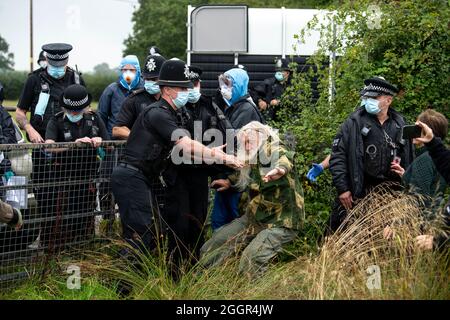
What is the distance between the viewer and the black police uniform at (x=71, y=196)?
7.82 m

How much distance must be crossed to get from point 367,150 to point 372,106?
433 millimetres

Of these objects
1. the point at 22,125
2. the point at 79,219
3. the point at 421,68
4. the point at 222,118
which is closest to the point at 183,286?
the point at 79,219

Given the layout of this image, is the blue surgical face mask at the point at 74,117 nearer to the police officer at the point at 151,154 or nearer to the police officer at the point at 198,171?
the police officer at the point at 198,171

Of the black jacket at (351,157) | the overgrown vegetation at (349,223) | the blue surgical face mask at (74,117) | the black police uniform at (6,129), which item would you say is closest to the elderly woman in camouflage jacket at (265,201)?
the overgrown vegetation at (349,223)

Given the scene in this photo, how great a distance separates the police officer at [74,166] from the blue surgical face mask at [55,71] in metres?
0.78

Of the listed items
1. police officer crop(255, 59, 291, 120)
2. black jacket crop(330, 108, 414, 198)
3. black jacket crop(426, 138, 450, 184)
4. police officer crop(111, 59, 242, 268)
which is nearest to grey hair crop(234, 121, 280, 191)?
police officer crop(111, 59, 242, 268)

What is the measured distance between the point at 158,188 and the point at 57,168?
1.26 m

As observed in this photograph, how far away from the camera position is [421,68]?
9.55 m

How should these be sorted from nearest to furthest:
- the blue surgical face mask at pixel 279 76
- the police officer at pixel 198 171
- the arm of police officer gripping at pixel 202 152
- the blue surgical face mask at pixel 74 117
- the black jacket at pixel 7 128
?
1. the arm of police officer gripping at pixel 202 152
2. the police officer at pixel 198 171
3. the black jacket at pixel 7 128
4. the blue surgical face mask at pixel 74 117
5. the blue surgical face mask at pixel 279 76

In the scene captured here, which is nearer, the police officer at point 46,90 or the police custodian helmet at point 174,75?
the police custodian helmet at point 174,75

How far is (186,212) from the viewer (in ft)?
26.2

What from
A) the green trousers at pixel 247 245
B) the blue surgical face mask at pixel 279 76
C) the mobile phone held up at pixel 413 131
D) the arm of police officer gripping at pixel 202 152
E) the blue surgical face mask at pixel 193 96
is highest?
the blue surgical face mask at pixel 279 76

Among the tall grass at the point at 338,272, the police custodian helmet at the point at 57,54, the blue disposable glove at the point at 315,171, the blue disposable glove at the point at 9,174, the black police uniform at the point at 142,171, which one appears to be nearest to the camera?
the tall grass at the point at 338,272
